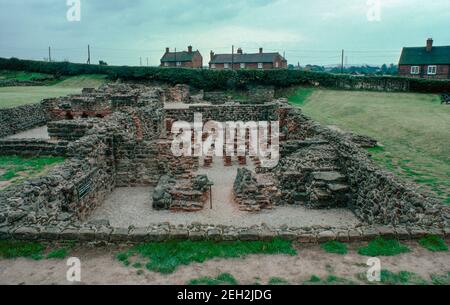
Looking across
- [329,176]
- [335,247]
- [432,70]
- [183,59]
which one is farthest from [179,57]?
[335,247]

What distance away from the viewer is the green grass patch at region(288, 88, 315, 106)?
37750mm

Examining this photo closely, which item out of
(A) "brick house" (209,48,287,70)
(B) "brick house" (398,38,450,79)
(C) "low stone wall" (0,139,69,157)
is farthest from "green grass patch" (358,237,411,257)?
(A) "brick house" (209,48,287,70)

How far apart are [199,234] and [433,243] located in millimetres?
4452

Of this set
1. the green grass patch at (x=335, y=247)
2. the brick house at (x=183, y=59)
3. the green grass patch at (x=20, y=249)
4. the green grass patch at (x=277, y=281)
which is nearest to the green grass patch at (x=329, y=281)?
the green grass patch at (x=277, y=281)

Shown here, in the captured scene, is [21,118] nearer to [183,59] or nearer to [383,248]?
[383,248]

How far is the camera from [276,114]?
24.8m

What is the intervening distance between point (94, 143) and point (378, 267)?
9430mm

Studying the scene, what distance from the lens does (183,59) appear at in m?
70.7

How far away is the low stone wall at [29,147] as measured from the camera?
1412cm

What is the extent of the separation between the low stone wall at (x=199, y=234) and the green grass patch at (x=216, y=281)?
117 centimetres

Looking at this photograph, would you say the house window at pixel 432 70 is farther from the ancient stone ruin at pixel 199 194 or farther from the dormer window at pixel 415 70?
the ancient stone ruin at pixel 199 194

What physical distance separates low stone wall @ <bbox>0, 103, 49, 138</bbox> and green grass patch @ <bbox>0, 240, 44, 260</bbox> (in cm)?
1484

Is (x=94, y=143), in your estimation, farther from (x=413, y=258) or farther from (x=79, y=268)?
(x=413, y=258)

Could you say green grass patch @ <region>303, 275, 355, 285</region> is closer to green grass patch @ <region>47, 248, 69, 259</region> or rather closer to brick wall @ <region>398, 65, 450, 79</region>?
green grass patch @ <region>47, 248, 69, 259</region>
